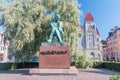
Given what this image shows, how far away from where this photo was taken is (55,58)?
16.1 meters

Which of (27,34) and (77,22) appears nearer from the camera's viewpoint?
(27,34)

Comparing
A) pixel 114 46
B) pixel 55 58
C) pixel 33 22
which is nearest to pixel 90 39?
pixel 114 46

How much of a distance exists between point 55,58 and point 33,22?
7452mm

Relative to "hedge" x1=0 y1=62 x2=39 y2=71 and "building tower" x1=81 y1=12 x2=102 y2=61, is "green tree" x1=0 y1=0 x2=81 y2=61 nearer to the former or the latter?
"hedge" x1=0 y1=62 x2=39 y2=71

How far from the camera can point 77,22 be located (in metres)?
23.3

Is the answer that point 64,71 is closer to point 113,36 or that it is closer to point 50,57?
point 50,57

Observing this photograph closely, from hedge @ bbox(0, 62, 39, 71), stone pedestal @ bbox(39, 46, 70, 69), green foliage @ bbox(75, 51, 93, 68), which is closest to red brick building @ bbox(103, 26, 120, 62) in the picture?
hedge @ bbox(0, 62, 39, 71)

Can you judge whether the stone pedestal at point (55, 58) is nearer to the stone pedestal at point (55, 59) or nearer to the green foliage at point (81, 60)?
the stone pedestal at point (55, 59)

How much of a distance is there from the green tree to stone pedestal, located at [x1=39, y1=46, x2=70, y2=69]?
5063 mm

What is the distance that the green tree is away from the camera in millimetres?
20969

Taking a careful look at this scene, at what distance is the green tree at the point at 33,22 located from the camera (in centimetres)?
2097

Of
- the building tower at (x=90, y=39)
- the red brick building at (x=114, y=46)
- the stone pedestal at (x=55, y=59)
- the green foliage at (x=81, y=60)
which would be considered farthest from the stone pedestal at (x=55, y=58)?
the red brick building at (x=114, y=46)

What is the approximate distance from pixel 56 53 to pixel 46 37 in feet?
21.8

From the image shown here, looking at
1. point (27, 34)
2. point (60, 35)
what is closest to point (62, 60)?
point (60, 35)
